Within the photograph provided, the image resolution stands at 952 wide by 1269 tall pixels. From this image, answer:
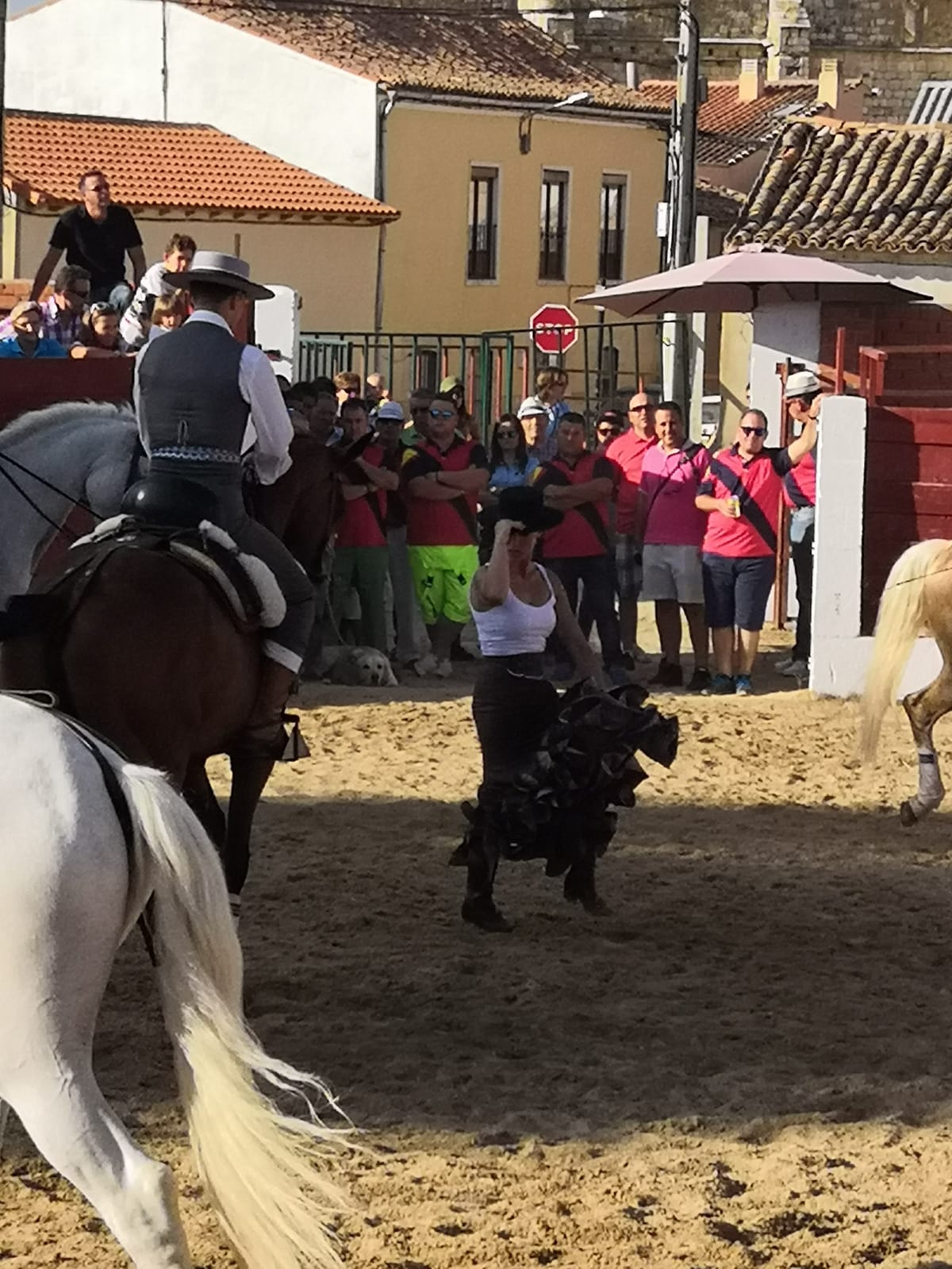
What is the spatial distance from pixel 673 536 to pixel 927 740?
170 inches

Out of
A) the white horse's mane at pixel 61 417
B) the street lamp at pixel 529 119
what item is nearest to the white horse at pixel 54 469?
the white horse's mane at pixel 61 417

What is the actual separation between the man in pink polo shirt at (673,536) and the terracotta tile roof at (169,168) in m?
18.7

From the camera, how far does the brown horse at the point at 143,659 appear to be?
6.12 meters

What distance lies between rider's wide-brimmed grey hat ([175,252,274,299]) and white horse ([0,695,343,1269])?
3.04m

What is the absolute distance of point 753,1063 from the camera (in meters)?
6.16

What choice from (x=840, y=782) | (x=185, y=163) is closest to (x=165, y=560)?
(x=840, y=782)

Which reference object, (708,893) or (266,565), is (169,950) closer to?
→ (266,565)

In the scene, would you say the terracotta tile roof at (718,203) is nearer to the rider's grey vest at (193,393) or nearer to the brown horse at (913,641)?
the brown horse at (913,641)

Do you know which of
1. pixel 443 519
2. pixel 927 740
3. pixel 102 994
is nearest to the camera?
pixel 102 994

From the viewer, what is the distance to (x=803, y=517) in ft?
47.3

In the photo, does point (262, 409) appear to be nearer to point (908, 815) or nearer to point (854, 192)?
point (908, 815)

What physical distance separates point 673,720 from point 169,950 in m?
4.21

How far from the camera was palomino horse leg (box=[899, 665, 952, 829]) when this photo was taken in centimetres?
986

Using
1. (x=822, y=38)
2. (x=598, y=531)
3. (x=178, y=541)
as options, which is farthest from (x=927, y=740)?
(x=822, y=38)
